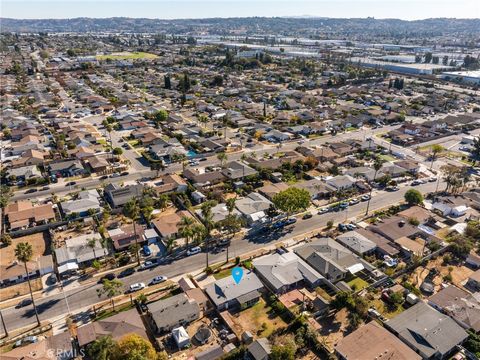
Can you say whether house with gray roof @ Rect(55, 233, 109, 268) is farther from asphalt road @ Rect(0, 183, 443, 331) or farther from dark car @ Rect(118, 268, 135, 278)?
dark car @ Rect(118, 268, 135, 278)

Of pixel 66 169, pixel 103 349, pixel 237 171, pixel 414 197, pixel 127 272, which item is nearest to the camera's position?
pixel 103 349

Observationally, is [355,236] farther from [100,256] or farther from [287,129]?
[287,129]

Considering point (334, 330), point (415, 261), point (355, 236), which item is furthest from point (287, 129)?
point (334, 330)

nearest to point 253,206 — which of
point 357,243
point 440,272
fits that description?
point 357,243

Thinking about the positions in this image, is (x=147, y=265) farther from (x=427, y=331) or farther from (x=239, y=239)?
(x=427, y=331)

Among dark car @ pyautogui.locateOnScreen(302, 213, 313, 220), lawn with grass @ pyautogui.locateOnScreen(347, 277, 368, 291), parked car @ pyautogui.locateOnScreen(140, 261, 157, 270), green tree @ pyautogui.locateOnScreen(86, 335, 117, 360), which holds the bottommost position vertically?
lawn with grass @ pyautogui.locateOnScreen(347, 277, 368, 291)

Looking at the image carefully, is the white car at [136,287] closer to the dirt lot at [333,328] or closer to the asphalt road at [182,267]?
the asphalt road at [182,267]

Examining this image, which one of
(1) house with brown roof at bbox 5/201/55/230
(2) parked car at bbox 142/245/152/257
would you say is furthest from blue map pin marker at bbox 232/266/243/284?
(1) house with brown roof at bbox 5/201/55/230
